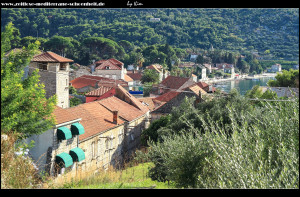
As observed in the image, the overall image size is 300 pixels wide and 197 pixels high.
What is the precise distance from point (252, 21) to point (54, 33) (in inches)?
3145

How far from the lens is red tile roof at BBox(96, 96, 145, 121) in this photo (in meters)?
22.8

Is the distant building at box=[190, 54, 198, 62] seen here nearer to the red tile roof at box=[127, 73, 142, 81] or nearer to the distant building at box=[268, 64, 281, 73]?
the distant building at box=[268, 64, 281, 73]

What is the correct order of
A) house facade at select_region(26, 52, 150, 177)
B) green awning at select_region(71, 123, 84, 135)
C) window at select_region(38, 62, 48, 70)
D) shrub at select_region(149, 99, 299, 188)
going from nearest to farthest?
shrub at select_region(149, 99, 299, 188) → house facade at select_region(26, 52, 150, 177) → green awning at select_region(71, 123, 84, 135) → window at select_region(38, 62, 48, 70)

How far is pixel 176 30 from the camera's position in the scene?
13462 cm


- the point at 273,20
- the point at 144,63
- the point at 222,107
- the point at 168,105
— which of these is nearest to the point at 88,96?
the point at 168,105

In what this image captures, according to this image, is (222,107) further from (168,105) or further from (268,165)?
(268,165)

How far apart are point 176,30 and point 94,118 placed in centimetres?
11819

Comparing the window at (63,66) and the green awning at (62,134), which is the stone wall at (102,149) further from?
the window at (63,66)

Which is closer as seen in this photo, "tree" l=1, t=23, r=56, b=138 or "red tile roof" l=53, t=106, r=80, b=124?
"tree" l=1, t=23, r=56, b=138

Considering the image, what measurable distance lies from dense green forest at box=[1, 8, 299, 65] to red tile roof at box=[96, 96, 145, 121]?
5520cm

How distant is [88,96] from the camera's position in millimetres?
32250

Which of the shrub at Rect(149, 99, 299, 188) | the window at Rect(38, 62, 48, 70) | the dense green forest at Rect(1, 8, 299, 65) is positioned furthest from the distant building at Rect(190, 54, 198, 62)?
the shrub at Rect(149, 99, 299, 188)

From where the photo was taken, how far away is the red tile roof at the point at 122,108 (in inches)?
898
